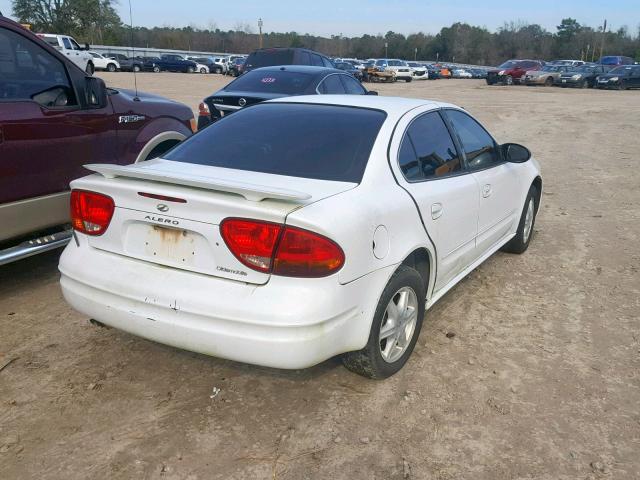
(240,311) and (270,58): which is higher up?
(270,58)

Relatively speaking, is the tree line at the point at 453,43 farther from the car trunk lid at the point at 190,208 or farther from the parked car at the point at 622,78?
the car trunk lid at the point at 190,208

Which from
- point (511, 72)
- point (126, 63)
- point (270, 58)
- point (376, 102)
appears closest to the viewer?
point (376, 102)

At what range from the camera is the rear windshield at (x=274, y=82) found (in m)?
9.27

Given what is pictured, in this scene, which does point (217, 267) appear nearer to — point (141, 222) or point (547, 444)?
point (141, 222)

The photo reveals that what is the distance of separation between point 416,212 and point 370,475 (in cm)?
141

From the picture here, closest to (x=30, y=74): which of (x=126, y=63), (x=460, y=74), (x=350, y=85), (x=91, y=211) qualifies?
(x=91, y=211)

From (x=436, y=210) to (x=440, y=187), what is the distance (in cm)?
20

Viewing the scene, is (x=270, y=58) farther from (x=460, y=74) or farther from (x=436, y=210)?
(x=460, y=74)

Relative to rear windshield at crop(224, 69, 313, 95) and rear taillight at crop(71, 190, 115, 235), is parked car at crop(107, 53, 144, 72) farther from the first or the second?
rear taillight at crop(71, 190, 115, 235)

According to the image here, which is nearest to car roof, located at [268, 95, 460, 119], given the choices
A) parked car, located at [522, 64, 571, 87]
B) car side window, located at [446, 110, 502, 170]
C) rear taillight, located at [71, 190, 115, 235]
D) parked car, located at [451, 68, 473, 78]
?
car side window, located at [446, 110, 502, 170]

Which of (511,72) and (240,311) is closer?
(240,311)

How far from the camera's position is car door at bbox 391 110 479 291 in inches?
135

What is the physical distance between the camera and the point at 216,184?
9.11ft

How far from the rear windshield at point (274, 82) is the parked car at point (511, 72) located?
31079 millimetres
